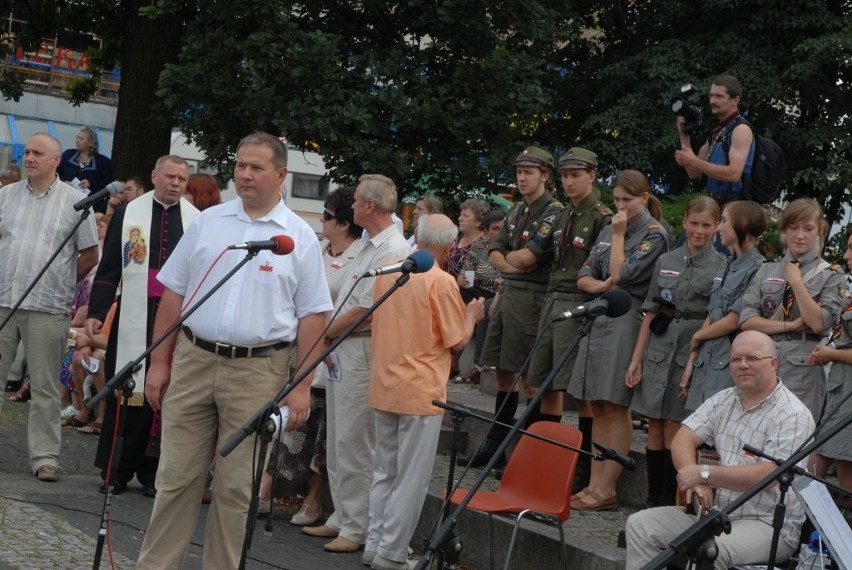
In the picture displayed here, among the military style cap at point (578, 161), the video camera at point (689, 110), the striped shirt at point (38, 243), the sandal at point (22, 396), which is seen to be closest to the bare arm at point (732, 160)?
the video camera at point (689, 110)

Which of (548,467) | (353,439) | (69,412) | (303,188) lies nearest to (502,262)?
(353,439)

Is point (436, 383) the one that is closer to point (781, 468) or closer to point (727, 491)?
point (727, 491)

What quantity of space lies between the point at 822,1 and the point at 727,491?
37.8 feet

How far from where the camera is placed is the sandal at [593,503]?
324 inches

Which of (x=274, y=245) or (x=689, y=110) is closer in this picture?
(x=274, y=245)

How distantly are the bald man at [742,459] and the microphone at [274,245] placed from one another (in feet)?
7.20

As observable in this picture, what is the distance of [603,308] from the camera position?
215 inches

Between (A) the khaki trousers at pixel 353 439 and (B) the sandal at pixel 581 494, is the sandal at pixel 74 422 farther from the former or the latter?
(B) the sandal at pixel 581 494

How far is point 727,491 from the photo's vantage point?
6301 mm

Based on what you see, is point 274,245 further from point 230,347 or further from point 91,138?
point 91,138

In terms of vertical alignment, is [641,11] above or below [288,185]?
above

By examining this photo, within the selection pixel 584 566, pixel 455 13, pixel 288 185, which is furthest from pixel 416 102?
pixel 288 185

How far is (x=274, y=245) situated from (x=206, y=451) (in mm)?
1192

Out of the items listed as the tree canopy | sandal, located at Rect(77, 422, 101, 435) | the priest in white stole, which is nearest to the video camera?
the priest in white stole
